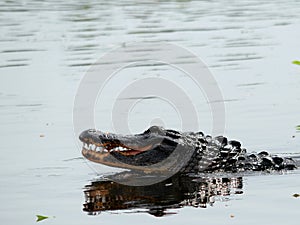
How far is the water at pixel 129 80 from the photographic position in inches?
284

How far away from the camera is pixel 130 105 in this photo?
39.3ft

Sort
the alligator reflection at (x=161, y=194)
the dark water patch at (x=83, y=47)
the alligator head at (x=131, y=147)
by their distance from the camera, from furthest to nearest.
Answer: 1. the dark water patch at (x=83, y=47)
2. the alligator head at (x=131, y=147)
3. the alligator reflection at (x=161, y=194)

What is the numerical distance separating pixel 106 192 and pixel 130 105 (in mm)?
4263

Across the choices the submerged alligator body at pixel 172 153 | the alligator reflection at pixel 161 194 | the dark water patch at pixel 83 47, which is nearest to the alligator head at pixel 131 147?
the submerged alligator body at pixel 172 153

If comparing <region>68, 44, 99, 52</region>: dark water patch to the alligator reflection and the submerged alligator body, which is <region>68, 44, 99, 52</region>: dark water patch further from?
the alligator reflection

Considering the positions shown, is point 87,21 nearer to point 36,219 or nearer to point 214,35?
point 214,35

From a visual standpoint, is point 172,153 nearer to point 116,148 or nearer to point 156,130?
point 156,130

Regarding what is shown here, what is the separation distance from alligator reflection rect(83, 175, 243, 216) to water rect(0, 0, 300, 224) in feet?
0.44

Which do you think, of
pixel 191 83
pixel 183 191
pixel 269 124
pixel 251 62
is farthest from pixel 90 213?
pixel 251 62

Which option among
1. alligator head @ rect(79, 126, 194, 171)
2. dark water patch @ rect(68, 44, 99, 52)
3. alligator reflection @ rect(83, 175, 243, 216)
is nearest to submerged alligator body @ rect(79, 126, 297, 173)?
alligator head @ rect(79, 126, 194, 171)

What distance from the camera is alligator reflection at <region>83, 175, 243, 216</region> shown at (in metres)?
7.20

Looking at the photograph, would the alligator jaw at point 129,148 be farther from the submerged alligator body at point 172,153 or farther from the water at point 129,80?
the water at point 129,80

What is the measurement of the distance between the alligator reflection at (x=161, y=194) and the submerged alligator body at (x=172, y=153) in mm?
220

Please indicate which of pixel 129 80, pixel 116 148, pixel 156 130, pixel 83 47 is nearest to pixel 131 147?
pixel 116 148
